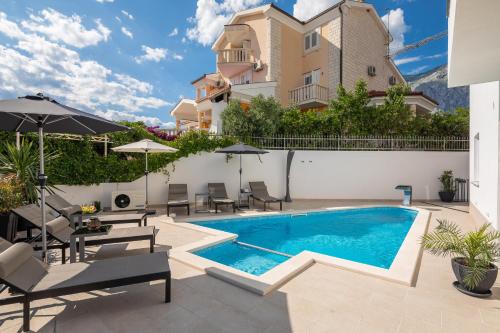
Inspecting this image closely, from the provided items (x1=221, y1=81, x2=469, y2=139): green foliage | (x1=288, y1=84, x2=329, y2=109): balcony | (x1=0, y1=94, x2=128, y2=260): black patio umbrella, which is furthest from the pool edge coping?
(x1=288, y1=84, x2=329, y2=109): balcony

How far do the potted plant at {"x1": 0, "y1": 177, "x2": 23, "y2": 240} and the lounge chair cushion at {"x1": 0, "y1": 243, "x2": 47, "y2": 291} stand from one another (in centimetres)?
266

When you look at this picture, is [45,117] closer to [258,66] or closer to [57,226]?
[57,226]

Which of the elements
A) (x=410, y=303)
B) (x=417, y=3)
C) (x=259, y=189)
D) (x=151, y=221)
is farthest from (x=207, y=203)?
(x=417, y=3)

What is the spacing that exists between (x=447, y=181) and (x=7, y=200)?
1676 cm

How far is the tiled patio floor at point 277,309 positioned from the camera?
2965 millimetres

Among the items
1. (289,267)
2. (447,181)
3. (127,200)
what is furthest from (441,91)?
(289,267)

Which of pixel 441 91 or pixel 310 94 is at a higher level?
pixel 441 91

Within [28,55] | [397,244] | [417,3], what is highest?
[417,3]

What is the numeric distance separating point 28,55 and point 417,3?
28.1m

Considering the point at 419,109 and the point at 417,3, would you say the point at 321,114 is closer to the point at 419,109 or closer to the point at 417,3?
the point at 419,109

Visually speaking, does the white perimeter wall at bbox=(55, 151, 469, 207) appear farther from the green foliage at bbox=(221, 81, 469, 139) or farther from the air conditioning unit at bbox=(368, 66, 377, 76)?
the air conditioning unit at bbox=(368, 66, 377, 76)

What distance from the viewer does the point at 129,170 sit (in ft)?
35.2

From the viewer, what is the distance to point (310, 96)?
18531 mm

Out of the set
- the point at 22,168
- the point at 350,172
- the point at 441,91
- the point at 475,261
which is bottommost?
the point at 475,261
